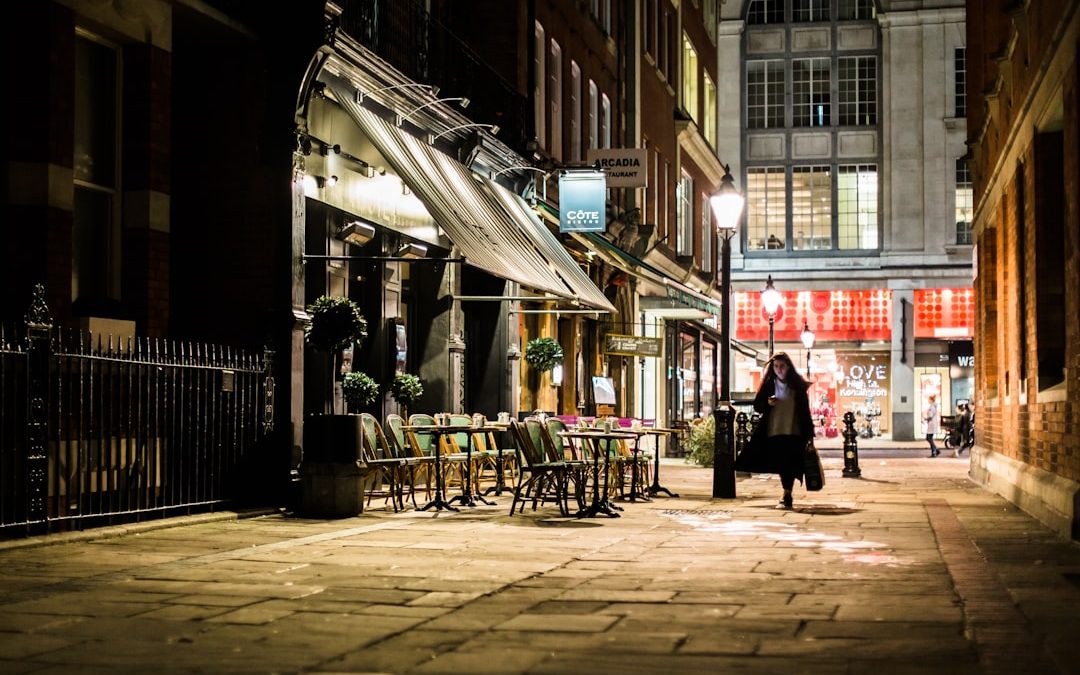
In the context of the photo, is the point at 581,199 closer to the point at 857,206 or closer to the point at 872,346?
the point at 872,346

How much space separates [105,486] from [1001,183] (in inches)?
488

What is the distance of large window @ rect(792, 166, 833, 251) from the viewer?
57156 mm

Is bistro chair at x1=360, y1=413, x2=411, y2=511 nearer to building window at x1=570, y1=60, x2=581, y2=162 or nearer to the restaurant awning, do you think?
the restaurant awning

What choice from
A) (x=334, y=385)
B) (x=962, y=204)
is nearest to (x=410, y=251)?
(x=334, y=385)

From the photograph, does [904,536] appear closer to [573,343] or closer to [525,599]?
[525,599]

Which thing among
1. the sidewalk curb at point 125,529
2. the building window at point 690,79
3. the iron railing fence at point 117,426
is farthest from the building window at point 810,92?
the sidewalk curb at point 125,529

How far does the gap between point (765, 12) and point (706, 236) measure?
1483 cm

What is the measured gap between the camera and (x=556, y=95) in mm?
27547

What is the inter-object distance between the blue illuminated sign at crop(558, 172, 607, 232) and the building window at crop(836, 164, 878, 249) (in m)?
33.7

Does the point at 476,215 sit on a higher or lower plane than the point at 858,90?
lower

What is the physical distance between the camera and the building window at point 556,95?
2708 centimetres

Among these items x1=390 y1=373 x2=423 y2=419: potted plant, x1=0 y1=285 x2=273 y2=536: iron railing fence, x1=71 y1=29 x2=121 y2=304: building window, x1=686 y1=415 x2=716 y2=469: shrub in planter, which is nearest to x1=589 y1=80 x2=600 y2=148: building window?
x1=686 y1=415 x2=716 y2=469: shrub in planter

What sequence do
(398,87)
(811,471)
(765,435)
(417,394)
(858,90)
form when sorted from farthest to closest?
(858,90)
(417,394)
(398,87)
(765,435)
(811,471)

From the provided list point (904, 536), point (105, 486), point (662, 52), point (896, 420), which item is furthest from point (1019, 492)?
point (896, 420)
